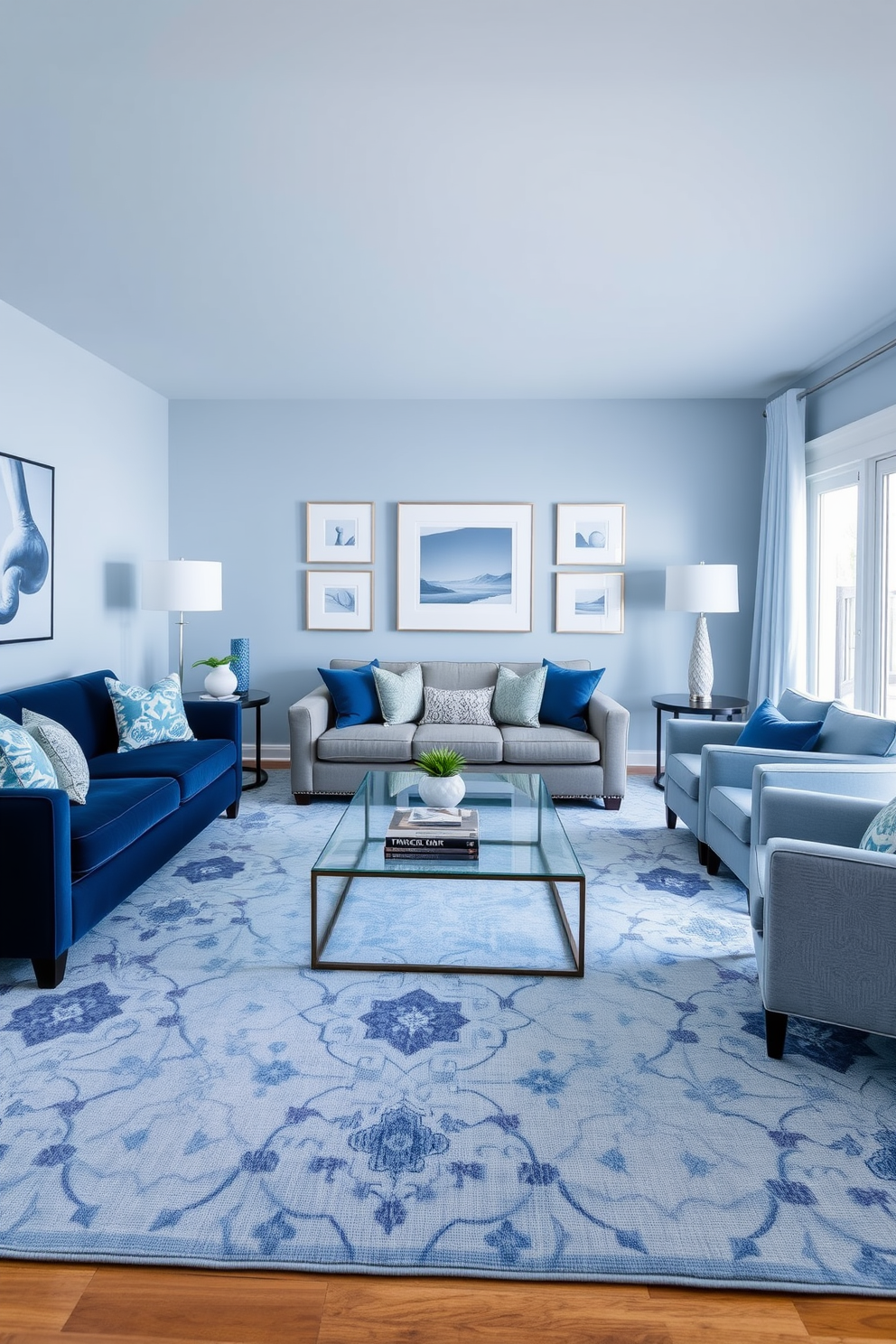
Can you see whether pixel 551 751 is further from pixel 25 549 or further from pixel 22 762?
pixel 25 549

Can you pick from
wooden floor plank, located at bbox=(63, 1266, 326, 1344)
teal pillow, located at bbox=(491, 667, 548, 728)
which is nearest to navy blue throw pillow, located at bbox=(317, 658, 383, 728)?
teal pillow, located at bbox=(491, 667, 548, 728)

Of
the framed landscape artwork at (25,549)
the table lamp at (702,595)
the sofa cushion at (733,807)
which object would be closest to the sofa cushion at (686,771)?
the sofa cushion at (733,807)

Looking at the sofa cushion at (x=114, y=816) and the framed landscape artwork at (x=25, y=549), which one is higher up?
the framed landscape artwork at (x=25, y=549)

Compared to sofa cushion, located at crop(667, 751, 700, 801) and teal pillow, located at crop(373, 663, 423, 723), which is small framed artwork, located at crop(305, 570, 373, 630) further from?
sofa cushion, located at crop(667, 751, 700, 801)

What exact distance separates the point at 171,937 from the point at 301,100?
2.82m

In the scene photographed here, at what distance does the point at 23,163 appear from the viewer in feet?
8.70

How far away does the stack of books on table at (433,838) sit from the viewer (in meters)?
2.94

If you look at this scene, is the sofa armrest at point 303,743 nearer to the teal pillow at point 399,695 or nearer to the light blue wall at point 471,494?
the teal pillow at point 399,695

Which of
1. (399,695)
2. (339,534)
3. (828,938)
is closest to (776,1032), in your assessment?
(828,938)

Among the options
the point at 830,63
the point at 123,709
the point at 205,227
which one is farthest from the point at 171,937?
the point at 830,63

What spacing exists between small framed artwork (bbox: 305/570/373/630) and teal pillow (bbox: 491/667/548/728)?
120 centimetres

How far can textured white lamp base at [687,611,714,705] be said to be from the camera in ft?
17.6

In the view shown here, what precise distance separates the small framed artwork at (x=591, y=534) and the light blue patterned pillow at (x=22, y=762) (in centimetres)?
388

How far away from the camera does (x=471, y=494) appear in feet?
19.2
